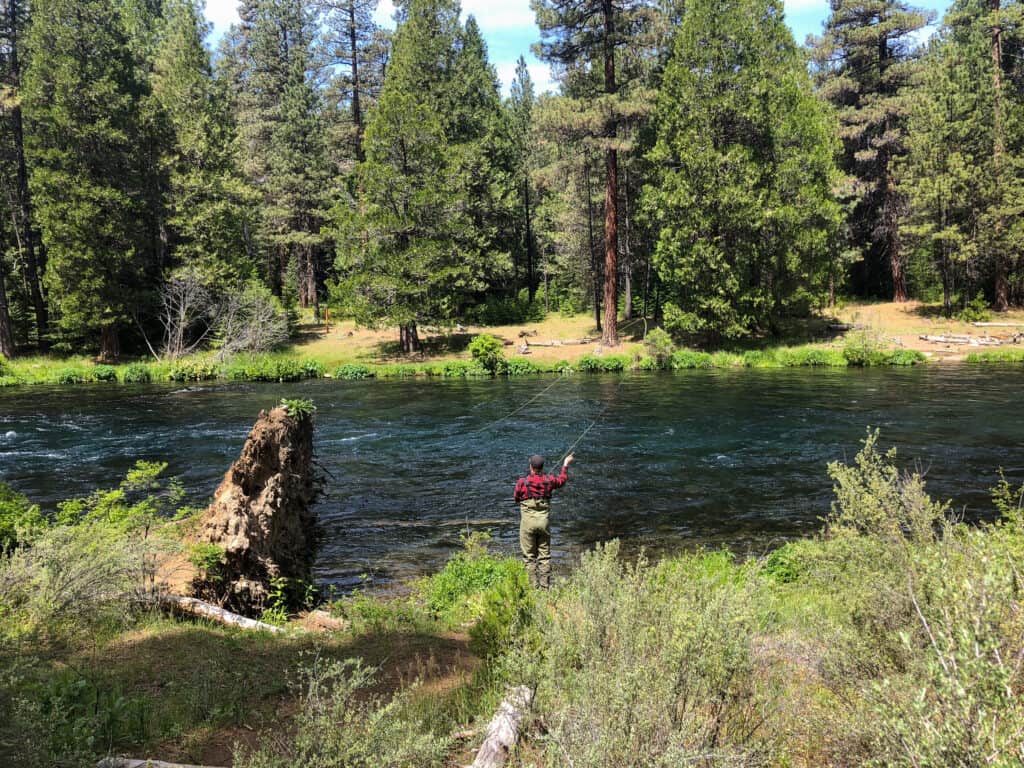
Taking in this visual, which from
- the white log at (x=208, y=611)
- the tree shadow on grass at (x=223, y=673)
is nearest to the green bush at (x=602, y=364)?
the tree shadow on grass at (x=223, y=673)

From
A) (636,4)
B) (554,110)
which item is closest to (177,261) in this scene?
(554,110)

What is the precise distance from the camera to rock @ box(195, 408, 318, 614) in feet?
26.9

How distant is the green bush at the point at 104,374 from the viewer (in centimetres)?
3022

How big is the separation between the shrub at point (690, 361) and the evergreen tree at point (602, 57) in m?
4.00

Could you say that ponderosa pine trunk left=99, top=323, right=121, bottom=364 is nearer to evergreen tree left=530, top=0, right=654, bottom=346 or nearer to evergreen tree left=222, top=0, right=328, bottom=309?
evergreen tree left=222, top=0, right=328, bottom=309

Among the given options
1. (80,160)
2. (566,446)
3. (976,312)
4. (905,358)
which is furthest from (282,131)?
(976,312)

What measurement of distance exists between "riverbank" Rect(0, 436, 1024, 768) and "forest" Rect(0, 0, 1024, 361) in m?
28.3

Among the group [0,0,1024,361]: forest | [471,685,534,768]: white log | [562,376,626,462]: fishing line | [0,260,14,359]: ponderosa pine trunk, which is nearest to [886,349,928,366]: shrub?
[0,0,1024,361]: forest

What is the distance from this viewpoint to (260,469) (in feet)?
29.6

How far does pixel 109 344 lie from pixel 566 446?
92.9 feet

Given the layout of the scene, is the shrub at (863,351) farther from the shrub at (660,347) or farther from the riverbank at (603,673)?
the riverbank at (603,673)

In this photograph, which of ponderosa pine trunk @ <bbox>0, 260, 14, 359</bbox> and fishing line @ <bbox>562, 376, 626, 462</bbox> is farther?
ponderosa pine trunk @ <bbox>0, 260, 14, 359</bbox>

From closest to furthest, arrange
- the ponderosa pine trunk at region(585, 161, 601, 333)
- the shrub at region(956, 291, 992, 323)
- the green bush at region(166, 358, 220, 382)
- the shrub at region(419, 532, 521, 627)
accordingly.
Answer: the shrub at region(419, 532, 521, 627) → the green bush at region(166, 358, 220, 382) → the shrub at region(956, 291, 992, 323) → the ponderosa pine trunk at region(585, 161, 601, 333)

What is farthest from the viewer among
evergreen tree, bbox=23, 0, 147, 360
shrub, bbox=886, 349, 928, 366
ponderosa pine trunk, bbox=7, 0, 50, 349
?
ponderosa pine trunk, bbox=7, 0, 50, 349
